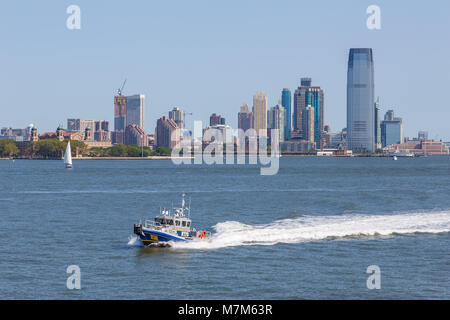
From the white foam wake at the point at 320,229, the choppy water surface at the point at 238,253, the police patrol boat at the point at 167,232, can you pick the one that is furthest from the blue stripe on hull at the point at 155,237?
the choppy water surface at the point at 238,253

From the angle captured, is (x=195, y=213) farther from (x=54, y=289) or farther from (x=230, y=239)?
(x=54, y=289)

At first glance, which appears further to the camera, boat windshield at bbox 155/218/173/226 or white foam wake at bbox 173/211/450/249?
white foam wake at bbox 173/211/450/249

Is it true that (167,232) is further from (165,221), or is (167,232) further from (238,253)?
(238,253)

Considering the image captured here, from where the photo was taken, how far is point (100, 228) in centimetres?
6353

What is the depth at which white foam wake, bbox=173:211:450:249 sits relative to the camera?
55.0 m

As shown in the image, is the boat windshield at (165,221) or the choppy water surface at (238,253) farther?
the boat windshield at (165,221)

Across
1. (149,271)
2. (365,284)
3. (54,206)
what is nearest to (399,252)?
(365,284)

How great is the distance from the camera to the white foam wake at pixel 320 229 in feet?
181

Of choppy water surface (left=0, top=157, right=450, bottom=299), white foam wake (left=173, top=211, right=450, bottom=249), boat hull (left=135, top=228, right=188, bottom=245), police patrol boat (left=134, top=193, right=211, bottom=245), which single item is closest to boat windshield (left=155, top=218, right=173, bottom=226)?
police patrol boat (left=134, top=193, right=211, bottom=245)

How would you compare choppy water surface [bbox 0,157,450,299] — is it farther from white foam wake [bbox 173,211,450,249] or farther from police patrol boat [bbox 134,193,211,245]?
police patrol boat [bbox 134,193,211,245]

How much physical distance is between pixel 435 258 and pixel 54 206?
53.2 m

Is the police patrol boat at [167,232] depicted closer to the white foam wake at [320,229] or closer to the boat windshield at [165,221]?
the boat windshield at [165,221]

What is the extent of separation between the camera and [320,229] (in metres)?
60.8

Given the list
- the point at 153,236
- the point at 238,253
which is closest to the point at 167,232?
the point at 153,236
